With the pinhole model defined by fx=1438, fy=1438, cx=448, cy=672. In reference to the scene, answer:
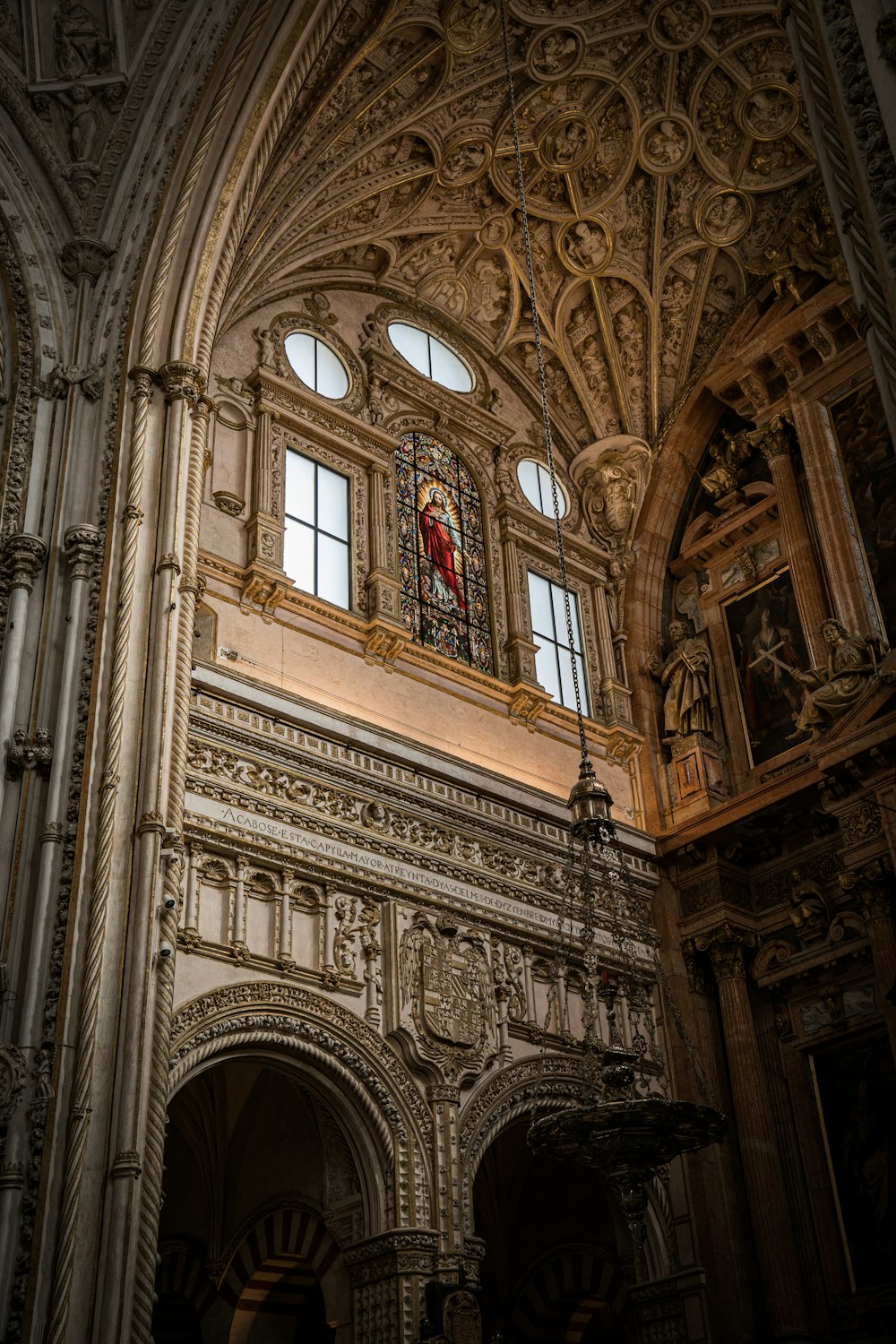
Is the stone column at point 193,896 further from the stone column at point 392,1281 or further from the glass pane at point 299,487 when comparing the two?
the glass pane at point 299,487

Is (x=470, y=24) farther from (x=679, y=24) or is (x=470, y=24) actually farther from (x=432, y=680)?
(x=432, y=680)

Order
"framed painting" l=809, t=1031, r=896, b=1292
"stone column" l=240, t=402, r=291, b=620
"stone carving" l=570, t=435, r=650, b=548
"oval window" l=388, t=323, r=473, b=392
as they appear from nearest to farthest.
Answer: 1. "framed painting" l=809, t=1031, r=896, b=1292
2. "stone column" l=240, t=402, r=291, b=620
3. "oval window" l=388, t=323, r=473, b=392
4. "stone carving" l=570, t=435, r=650, b=548

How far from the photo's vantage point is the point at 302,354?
49.9ft

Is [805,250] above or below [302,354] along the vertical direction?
above

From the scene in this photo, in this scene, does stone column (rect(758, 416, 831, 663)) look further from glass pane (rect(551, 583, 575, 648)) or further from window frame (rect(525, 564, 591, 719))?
glass pane (rect(551, 583, 575, 648))

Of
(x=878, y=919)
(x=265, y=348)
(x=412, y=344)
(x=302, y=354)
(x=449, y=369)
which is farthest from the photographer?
(x=449, y=369)

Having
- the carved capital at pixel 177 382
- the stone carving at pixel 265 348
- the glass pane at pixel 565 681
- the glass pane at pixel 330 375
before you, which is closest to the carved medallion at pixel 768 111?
the glass pane at pixel 330 375

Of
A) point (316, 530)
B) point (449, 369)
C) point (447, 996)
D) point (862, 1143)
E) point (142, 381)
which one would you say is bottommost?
point (862, 1143)

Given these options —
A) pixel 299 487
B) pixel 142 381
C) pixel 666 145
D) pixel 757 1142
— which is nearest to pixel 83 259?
pixel 142 381

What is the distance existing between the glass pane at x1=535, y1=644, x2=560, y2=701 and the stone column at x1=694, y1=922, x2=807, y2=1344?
3.08 meters

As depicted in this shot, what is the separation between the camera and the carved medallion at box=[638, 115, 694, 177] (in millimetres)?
16219

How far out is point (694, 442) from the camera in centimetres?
1736

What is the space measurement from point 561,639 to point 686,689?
1.50 meters

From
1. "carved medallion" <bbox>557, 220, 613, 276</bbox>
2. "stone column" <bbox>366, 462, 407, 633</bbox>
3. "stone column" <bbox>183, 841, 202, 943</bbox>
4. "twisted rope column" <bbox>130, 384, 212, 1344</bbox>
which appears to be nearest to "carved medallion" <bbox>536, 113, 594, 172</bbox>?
"carved medallion" <bbox>557, 220, 613, 276</bbox>
